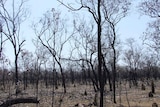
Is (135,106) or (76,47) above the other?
(76,47)

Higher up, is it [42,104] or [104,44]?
[104,44]

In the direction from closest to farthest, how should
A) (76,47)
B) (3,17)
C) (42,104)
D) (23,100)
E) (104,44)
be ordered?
(23,100) < (42,104) < (3,17) < (104,44) < (76,47)

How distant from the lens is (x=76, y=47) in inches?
1790

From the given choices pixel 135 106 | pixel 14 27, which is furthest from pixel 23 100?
pixel 14 27

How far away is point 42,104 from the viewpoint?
79.4 ft

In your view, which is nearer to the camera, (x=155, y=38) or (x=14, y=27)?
(x=155, y=38)

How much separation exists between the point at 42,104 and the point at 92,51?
53.9ft

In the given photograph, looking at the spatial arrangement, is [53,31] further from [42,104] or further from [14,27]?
[42,104]

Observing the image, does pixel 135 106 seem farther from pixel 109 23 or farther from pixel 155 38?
pixel 109 23

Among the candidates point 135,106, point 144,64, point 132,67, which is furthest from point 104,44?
point 144,64

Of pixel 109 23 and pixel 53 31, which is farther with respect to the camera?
pixel 53 31

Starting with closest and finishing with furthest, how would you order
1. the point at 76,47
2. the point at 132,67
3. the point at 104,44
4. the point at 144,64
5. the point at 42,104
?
the point at 42,104, the point at 104,44, the point at 76,47, the point at 132,67, the point at 144,64

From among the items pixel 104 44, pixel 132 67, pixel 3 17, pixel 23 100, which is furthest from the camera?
pixel 132 67

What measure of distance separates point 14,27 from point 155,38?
17401 mm
